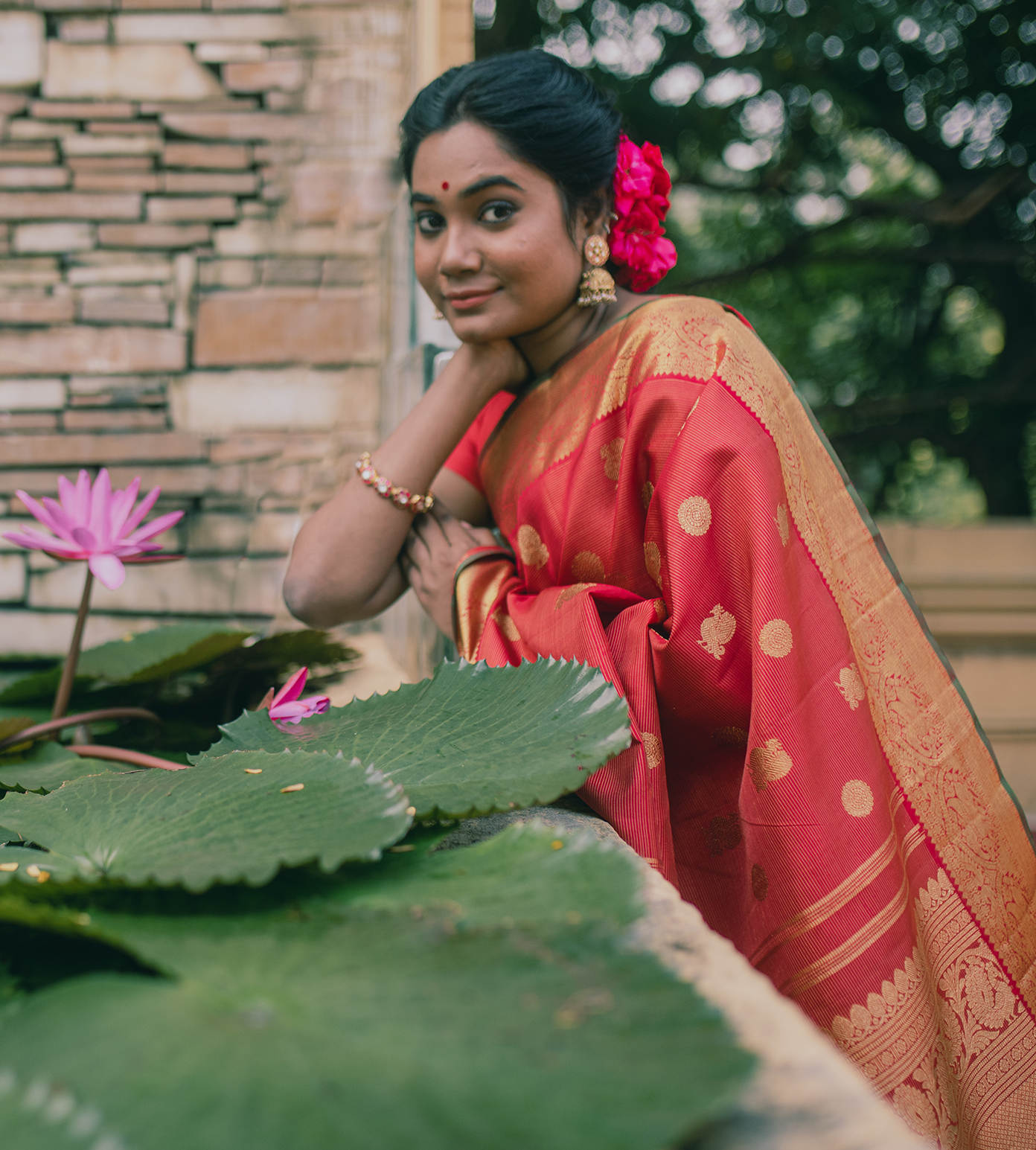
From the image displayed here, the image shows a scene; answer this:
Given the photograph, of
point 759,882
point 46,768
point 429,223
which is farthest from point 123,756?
point 429,223

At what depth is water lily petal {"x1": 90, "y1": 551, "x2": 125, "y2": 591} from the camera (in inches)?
29.1

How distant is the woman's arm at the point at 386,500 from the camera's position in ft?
3.70

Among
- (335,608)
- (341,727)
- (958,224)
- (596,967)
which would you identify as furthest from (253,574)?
(958,224)

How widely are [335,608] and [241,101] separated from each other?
1212 millimetres

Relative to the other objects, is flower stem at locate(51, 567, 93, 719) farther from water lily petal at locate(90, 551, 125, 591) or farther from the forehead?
the forehead

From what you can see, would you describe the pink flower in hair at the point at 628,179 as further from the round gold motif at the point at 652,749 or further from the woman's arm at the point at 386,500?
the round gold motif at the point at 652,749

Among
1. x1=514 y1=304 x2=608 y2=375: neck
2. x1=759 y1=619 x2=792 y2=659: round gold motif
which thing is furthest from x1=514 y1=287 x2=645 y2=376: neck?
x1=759 y1=619 x2=792 y2=659: round gold motif

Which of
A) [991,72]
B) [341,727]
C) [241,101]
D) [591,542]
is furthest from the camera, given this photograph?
[991,72]

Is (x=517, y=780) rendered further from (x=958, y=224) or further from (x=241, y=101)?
(x=958, y=224)

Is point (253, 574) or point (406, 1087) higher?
point (406, 1087)

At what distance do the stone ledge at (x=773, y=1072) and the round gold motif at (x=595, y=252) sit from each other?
830 millimetres

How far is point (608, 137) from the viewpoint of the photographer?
1.08 meters

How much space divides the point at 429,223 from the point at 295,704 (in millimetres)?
606

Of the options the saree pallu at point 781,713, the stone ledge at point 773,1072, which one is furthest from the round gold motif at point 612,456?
the stone ledge at point 773,1072
